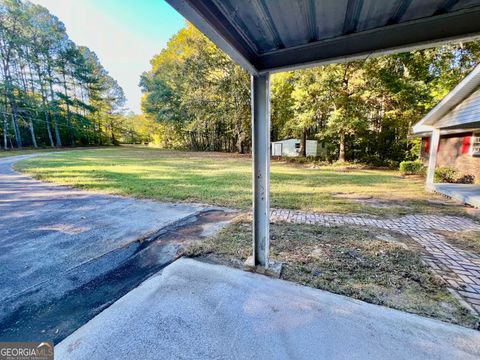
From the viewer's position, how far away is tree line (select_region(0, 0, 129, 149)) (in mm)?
20875

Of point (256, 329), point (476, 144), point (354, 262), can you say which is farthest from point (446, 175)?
point (256, 329)

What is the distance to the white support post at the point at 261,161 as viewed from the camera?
216 centimetres

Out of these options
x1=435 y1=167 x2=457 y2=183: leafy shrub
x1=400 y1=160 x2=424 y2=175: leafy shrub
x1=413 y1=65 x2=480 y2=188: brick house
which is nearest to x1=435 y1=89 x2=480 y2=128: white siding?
x1=413 y1=65 x2=480 y2=188: brick house

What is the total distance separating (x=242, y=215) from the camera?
15.2 ft

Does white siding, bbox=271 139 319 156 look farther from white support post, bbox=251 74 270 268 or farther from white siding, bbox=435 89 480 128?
white support post, bbox=251 74 270 268

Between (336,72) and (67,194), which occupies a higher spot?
(336,72)

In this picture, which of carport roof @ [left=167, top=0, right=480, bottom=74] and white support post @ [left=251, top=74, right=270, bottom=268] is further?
white support post @ [left=251, top=74, right=270, bottom=268]

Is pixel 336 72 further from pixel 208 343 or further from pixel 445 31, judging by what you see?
pixel 208 343

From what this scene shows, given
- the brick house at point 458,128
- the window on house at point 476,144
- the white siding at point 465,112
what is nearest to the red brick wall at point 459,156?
the brick house at point 458,128

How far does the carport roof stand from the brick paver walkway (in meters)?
2.39

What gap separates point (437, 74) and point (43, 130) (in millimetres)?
39092

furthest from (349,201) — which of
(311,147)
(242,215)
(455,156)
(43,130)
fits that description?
(43,130)

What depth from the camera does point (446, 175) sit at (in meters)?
8.80

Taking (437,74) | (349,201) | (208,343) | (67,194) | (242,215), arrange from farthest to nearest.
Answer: (437,74), (67,194), (349,201), (242,215), (208,343)
